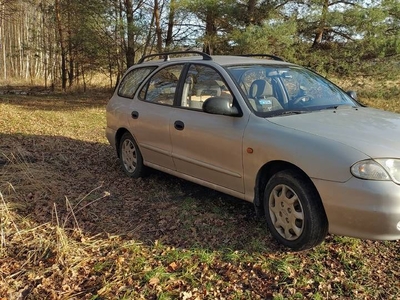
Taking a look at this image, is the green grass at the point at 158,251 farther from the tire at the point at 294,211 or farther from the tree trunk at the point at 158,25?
the tree trunk at the point at 158,25

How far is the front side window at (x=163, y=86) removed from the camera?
4777mm

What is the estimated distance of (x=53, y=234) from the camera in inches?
143

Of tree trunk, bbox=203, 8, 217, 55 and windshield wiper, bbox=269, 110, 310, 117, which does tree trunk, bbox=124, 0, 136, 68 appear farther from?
windshield wiper, bbox=269, 110, 310, 117

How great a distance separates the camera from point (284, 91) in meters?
4.12

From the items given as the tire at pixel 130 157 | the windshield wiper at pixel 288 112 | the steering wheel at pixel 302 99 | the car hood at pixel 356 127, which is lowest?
the tire at pixel 130 157

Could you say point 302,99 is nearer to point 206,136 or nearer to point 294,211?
point 206,136

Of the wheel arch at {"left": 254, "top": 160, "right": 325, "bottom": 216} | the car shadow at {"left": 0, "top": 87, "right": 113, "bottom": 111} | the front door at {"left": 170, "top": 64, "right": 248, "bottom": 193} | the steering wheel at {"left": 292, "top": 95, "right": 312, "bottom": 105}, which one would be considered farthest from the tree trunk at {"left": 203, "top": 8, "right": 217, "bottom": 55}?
the wheel arch at {"left": 254, "top": 160, "right": 325, "bottom": 216}

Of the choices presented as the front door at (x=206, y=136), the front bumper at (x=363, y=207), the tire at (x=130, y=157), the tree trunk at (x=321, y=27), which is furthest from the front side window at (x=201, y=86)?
the tree trunk at (x=321, y=27)

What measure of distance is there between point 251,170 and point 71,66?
1984 centimetres

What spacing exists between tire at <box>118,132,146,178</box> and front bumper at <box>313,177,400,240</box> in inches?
115

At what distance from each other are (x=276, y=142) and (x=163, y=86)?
2115 mm

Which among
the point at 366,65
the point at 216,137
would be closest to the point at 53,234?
the point at 216,137

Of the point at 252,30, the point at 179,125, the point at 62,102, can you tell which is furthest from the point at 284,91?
the point at 62,102

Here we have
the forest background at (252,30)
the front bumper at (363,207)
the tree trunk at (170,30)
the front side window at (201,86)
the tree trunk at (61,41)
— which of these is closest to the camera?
the front bumper at (363,207)
